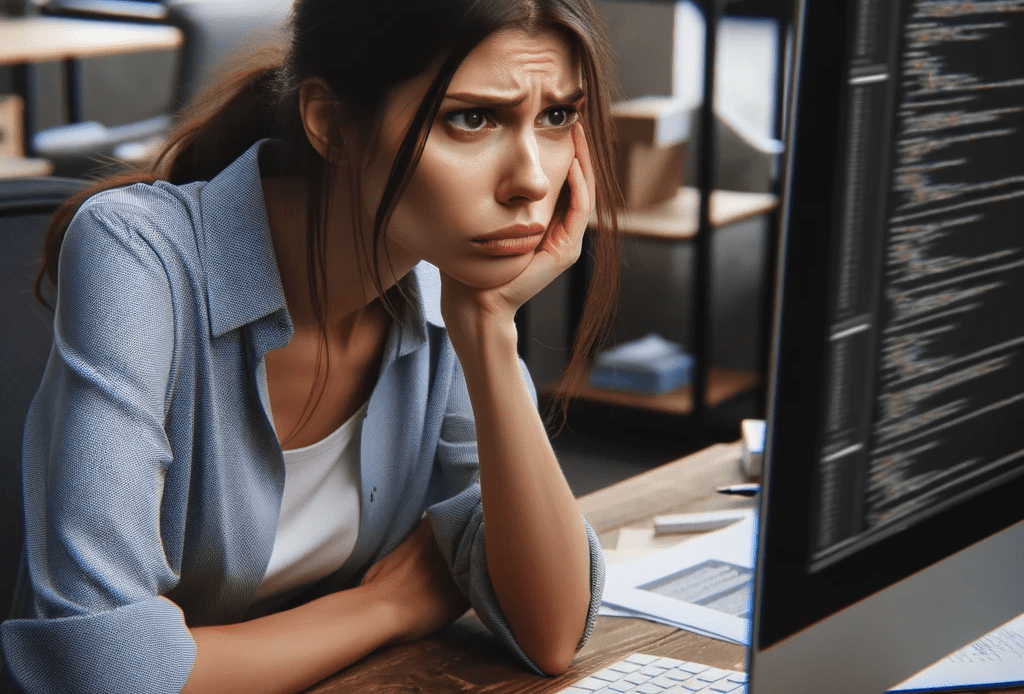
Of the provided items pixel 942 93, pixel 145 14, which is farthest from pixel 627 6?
pixel 942 93

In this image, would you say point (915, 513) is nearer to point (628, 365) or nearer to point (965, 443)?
point (965, 443)

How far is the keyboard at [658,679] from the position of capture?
0.87 m

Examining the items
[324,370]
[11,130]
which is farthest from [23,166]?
[324,370]

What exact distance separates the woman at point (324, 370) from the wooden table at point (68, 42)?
2.50m

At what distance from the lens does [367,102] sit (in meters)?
0.91

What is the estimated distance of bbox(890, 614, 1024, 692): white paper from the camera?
0.86 metres

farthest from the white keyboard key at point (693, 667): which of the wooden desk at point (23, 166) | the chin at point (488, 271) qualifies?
the wooden desk at point (23, 166)

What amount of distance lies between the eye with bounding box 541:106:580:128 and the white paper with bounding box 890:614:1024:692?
471mm

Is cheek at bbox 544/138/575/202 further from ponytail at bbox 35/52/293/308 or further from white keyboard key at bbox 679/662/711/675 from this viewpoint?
white keyboard key at bbox 679/662/711/675

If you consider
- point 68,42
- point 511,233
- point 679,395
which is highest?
point 511,233

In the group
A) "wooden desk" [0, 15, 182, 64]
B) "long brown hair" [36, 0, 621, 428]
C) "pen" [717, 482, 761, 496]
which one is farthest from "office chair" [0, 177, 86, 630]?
"wooden desk" [0, 15, 182, 64]

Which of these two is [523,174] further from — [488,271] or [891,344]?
[891,344]

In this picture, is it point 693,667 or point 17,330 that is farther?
point 17,330

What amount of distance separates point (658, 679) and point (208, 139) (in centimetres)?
60
